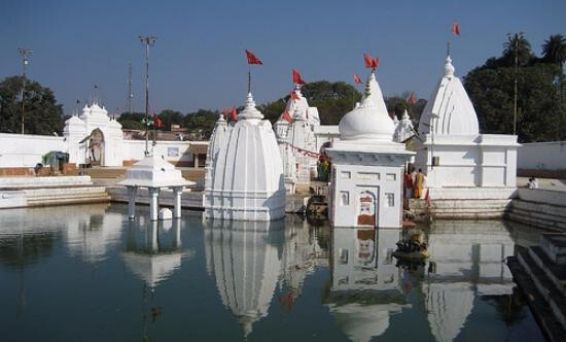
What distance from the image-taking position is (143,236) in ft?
56.7

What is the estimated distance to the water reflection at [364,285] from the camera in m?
9.66

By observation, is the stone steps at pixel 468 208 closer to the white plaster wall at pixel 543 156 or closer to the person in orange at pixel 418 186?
the person in orange at pixel 418 186

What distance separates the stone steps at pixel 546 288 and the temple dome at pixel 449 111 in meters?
13.1

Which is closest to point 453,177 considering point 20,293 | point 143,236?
point 143,236

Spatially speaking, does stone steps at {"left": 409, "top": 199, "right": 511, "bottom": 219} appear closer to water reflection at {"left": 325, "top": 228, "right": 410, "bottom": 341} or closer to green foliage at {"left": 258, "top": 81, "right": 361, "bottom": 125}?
water reflection at {"left": 325, "top": 228, "right": 410, "bottom": 341}

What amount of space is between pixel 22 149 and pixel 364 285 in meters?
29.8

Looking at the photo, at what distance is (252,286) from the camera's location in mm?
11742

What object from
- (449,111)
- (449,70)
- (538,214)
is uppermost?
(449,70)

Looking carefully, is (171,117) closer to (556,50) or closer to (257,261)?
(556,50)

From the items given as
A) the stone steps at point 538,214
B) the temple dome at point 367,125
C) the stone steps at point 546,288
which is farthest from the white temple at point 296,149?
the stone steps at point 546,288

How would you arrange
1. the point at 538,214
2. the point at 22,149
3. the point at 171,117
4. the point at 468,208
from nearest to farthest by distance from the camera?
the point at 538,214 → the point at 468,208 → the point at 22,149 → the point at 171,117

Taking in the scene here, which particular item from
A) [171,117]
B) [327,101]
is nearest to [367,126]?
[327,101]

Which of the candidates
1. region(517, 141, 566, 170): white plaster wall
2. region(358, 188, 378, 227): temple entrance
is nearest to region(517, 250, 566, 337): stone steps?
region(358, 188, 378, 227): temple entrance

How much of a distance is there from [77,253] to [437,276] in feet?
30.3
